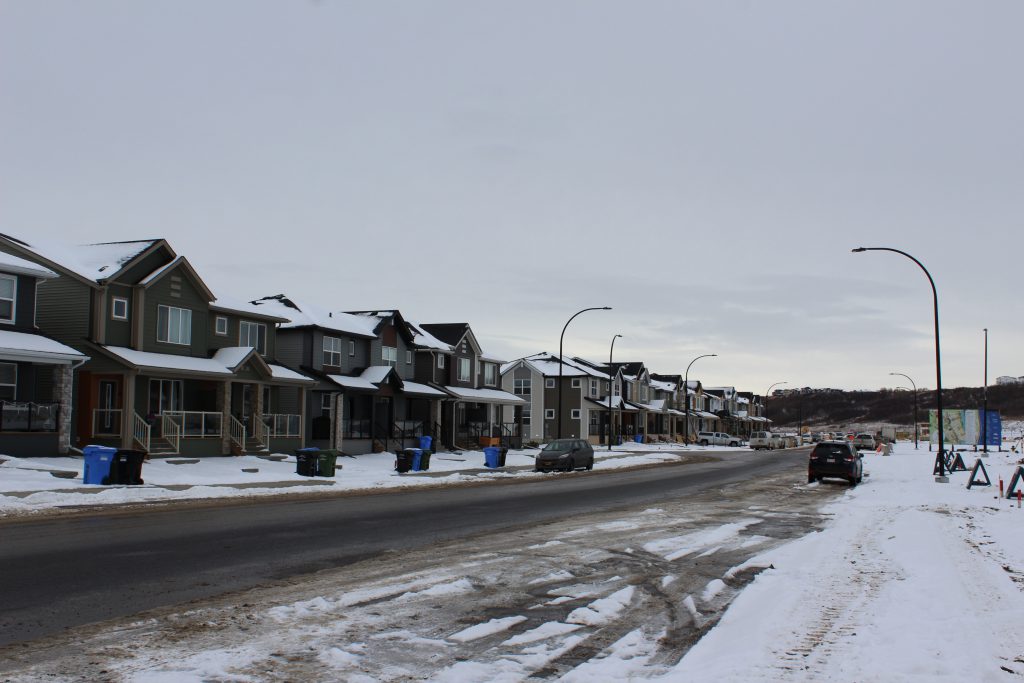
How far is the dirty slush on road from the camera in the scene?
670cm

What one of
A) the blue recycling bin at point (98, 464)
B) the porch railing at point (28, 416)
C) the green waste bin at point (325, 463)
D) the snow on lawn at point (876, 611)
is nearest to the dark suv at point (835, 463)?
the snow on lawn at point (876, 611)

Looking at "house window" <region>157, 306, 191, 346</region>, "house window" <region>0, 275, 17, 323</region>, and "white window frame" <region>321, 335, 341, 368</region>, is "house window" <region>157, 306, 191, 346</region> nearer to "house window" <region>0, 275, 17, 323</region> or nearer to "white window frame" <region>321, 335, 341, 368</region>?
"house window" <region>0, 275, 17, 323</region>

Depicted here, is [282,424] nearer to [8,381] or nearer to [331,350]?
[331,350]

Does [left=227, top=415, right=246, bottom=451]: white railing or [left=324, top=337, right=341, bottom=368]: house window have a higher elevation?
[left=324, top=337, right=341, bottom=368]: house window

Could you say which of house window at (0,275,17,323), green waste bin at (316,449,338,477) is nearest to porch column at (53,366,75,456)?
house window at (0,275,17,323)

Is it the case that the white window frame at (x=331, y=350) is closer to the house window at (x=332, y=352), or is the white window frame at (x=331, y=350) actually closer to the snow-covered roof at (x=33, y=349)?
the house window at (x=332, y=352)

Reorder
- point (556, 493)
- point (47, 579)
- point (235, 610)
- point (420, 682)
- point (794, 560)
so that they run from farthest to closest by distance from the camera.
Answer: point (556, 493)
point (794, 560)
point (47, 579)
point (235, 610)
point (420, 682)

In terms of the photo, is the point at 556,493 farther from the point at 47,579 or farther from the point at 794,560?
the point at 47,579

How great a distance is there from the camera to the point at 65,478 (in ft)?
77.7

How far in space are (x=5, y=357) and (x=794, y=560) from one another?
76.8ft

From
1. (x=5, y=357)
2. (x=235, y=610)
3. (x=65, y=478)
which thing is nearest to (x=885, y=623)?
(x=235, y=610)

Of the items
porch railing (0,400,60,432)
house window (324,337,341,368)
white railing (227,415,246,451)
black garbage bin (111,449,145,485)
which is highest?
house window (324,337,341,368)

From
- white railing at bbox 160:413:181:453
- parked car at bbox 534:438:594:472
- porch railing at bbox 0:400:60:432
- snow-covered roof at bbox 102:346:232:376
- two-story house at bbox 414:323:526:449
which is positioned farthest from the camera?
two-story house at bbox 414:323:526:449

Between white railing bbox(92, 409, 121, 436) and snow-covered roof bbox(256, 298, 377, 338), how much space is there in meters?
9.85
